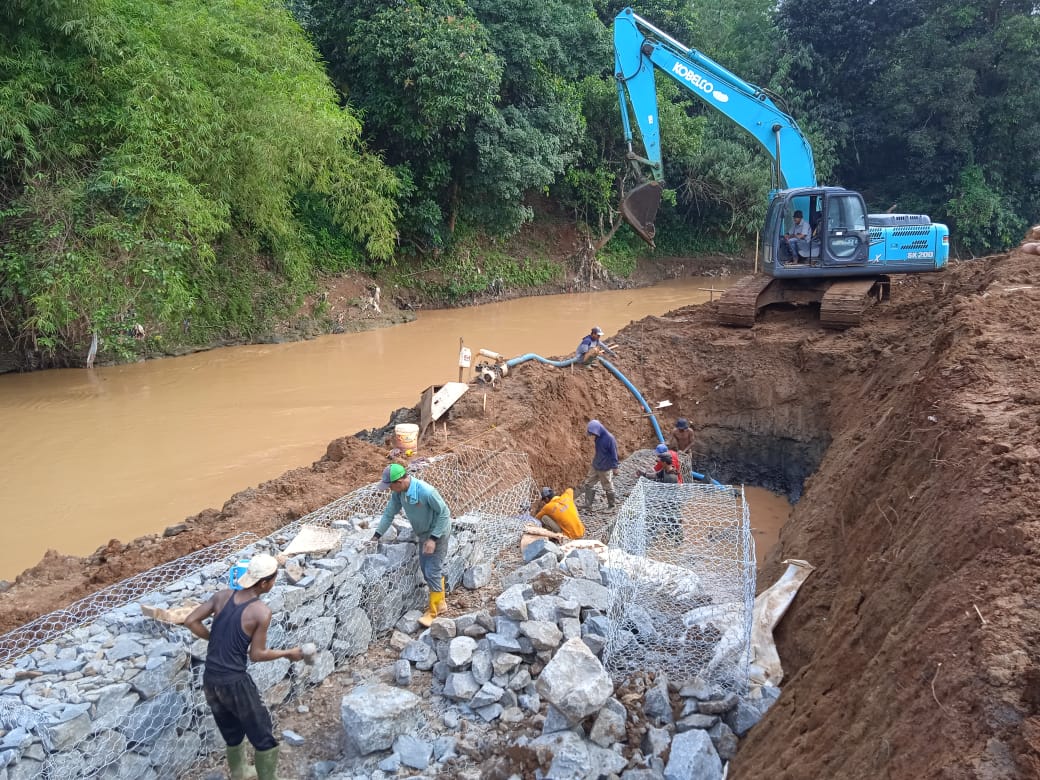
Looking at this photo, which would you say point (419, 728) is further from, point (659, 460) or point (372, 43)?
point (372, 43)

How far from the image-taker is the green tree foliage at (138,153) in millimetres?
12414

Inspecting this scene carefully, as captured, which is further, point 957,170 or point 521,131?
point 957,170

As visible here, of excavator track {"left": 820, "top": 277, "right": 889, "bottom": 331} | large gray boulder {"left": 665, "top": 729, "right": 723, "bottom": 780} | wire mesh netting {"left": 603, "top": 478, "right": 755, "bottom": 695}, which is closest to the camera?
large gray boulder {"left": 665, "top": 729, "right": 723, "bottom": 780}

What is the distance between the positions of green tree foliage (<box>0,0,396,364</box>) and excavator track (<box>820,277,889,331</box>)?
10891mm

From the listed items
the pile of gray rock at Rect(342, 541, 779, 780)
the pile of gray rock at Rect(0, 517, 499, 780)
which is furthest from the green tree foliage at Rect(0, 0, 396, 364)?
the pile of gray rock at Rect(342, 541, 779, 780)

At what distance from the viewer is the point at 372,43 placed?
60.2ft

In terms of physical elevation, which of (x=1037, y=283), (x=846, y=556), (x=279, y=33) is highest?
(x=279, y=33)

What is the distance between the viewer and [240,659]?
4.05 m

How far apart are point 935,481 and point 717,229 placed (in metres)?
25.4

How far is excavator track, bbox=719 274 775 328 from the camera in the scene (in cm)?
1184

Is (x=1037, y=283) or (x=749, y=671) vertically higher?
(x=1037, y=283)

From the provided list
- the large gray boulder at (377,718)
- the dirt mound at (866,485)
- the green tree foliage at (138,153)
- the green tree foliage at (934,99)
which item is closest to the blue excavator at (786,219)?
the dirt mound at (866,485)

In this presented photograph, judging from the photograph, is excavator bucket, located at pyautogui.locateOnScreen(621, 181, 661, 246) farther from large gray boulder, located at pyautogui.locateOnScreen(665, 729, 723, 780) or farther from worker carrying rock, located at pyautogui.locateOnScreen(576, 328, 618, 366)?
large gray boulder, located at pyautogui.locateOnScreen(665, 729, 723, 780)

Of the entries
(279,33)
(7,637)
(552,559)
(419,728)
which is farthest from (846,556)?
(279,33)
